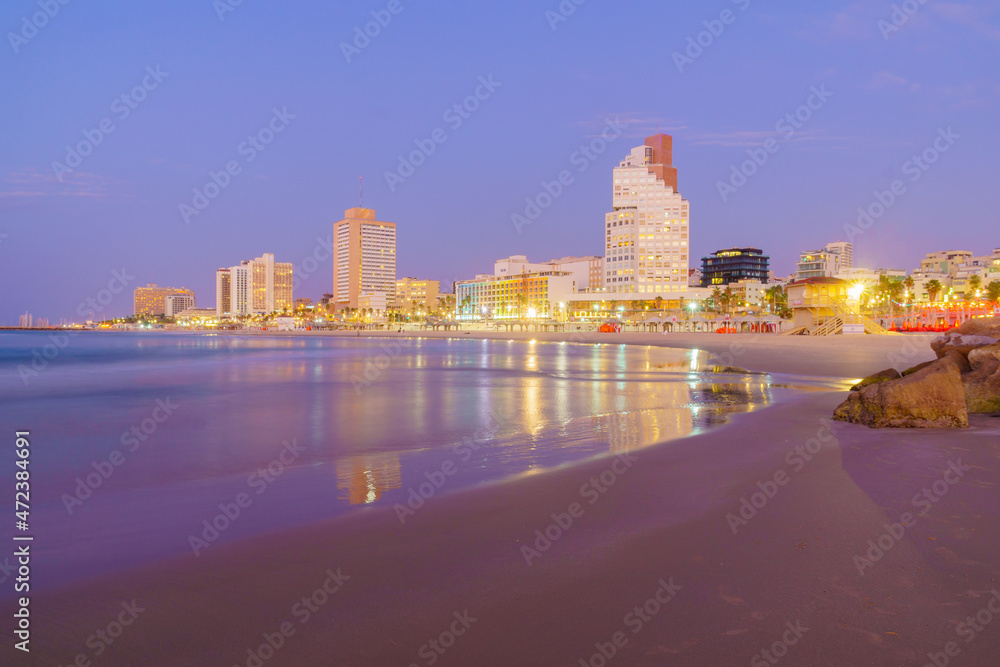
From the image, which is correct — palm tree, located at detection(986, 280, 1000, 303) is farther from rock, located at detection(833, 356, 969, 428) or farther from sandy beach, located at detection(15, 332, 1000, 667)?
sandy beach, located at detection(15, 332, 1000, 667)

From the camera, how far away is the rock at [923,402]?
9398 mm

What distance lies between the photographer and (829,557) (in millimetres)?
4398

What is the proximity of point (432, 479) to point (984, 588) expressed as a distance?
5.63 meters

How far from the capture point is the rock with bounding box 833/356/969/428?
30.8ft

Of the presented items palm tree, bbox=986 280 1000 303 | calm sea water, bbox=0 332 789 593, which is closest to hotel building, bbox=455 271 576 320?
palm tree, bbox=986 280 1000 303

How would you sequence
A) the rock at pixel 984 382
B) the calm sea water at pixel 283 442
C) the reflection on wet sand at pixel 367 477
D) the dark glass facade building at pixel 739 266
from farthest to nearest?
the dark glass facade building at pixel 739 266 < the rock at pixel 984 382 < the reflection on wet sand at pixel 367 477 < the calm sea water at pixel 283 442

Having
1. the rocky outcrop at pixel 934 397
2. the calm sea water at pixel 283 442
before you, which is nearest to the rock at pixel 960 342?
the rocky outcrop at pixel 934 397

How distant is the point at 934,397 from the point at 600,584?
838 cm

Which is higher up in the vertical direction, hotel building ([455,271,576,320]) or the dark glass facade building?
the dark glass facade building

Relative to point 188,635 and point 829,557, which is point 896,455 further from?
point 188,635

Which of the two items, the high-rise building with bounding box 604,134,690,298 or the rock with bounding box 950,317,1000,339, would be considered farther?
the high-rise building with bounding box 604,134,690,298

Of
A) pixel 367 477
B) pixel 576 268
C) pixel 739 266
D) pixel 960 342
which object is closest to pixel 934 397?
pixel 960 342

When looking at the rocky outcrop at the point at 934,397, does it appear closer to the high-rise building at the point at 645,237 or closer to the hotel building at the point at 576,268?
the high-rise building at the point at 645,237

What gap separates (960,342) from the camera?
14188 mm
